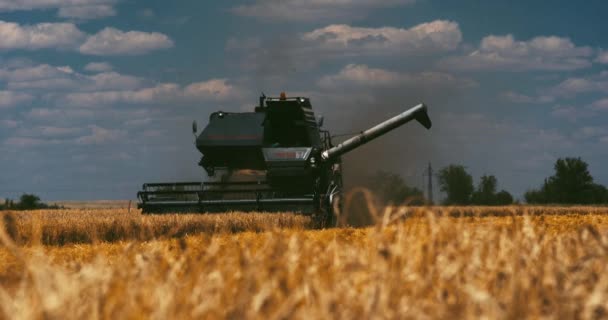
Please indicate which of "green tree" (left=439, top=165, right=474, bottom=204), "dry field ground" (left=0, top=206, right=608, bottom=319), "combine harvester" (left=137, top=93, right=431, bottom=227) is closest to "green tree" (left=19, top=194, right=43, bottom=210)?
"green tree" (left=439, top=165, right=474, bottom=204)

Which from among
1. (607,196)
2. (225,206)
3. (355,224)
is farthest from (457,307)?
(607,196)

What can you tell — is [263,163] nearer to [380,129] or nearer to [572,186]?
[380,129]

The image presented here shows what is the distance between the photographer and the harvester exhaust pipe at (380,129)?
21453 mm

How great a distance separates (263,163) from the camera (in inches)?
842

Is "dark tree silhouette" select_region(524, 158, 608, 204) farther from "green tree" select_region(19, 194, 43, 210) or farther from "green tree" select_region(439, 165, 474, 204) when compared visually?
"green tree" select_region(19, 194, 43, 210)

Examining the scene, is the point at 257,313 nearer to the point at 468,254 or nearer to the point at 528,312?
the point at 528,312

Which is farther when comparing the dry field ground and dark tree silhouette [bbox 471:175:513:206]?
dark tree silhouette [bbox 471:175:513:206]

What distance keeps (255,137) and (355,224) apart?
4539 mm

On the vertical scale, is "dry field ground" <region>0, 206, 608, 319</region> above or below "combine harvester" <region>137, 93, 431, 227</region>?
below

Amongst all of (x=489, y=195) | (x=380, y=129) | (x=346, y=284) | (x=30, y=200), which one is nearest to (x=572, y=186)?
(x=489, y=195)

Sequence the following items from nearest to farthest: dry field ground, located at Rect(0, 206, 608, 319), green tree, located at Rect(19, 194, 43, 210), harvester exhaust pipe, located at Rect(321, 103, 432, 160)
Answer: dry field ground, located at Rect(0, 206, 608, 319) < harvester exhaust pipe, located at Rect(321, 103, 432, 160) < green tree, located at Rect(19, 194, 43, 210)

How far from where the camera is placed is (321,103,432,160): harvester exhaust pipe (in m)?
21.5

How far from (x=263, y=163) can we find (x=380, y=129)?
10.3ft

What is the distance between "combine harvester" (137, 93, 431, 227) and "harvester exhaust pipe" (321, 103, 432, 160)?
0.03 metres
